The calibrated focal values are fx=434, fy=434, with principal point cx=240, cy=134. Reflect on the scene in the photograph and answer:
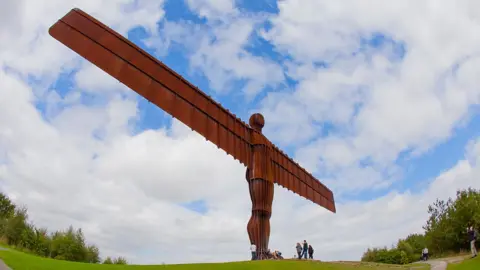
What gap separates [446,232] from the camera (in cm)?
3250

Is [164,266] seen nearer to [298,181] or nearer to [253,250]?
[253,250]

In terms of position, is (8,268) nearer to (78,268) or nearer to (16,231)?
(78,268)

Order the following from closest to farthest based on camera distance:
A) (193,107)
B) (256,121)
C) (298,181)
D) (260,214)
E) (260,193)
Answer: (193,107)
(260,214)
(260,193)
(256,121)
(298,181)

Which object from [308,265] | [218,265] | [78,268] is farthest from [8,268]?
[308,265]

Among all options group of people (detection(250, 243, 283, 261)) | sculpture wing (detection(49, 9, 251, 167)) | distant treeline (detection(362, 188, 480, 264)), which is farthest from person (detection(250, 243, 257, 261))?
distant treeline (detection(362, 188, 480, 264))

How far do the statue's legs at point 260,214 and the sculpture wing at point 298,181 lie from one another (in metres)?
1.21

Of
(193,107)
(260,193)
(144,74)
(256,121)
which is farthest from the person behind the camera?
(256,121)

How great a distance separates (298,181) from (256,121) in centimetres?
369

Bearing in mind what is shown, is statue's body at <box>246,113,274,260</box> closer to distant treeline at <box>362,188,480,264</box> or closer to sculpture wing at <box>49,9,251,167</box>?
sculpture wing at <box>49,9,251,167</box>

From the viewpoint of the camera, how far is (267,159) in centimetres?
1781

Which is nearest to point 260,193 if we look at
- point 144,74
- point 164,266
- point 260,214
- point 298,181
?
point 260,214

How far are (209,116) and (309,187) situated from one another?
6.88m

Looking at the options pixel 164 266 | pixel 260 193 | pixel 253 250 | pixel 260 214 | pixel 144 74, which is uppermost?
pixel 144 74

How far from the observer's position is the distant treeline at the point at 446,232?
3127 centimetres
